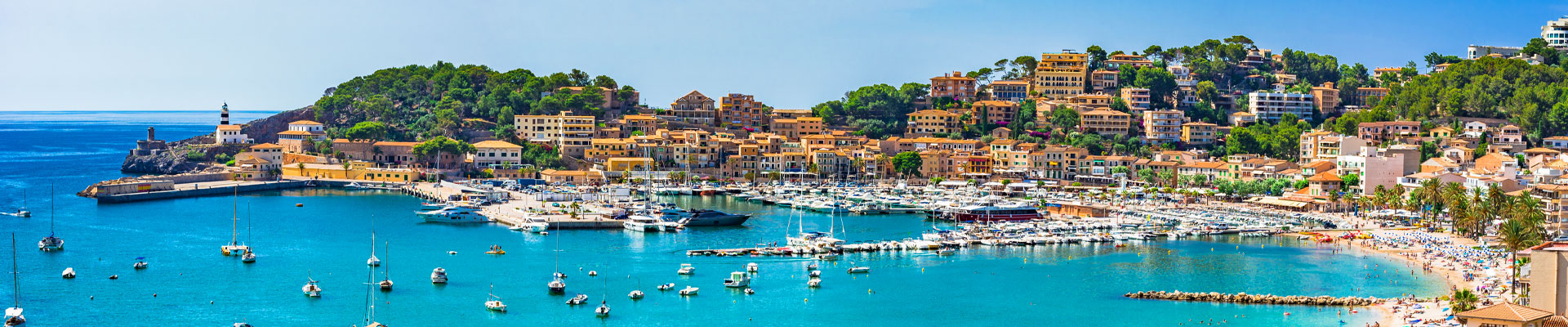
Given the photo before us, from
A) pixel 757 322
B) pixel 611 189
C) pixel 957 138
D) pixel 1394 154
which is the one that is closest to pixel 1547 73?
pixel 1394 154

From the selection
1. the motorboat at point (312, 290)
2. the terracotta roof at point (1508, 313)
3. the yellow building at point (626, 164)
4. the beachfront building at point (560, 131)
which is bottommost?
the motorboat at point (312, 290)

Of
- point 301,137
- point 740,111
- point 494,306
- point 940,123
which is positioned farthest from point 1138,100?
point 494,306

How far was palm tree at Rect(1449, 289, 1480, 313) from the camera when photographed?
27.1 metres

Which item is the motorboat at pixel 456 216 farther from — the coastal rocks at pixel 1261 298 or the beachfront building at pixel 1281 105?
the beachfront building at pixel 1281 105

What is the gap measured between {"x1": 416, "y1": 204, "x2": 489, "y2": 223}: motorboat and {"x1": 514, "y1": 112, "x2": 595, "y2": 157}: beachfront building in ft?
77.1

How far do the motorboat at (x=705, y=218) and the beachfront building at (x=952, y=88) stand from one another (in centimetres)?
3759

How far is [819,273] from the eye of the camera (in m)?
36.2

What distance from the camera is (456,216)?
4859 cm

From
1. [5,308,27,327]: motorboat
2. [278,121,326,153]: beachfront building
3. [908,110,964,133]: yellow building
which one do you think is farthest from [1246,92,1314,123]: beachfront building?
[5,308,27,327]: motorboat

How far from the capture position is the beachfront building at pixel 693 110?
8294 centimetres

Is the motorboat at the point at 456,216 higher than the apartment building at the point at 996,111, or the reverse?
the apartment building at the point at 996,111

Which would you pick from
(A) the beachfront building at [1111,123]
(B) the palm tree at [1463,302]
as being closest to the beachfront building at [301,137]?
(A) the beachfront building at [1111,123]

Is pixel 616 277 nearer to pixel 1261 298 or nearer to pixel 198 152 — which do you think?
pixel 1261 298

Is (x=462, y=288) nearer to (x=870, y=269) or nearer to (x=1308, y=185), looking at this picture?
(x=870, y=269)
